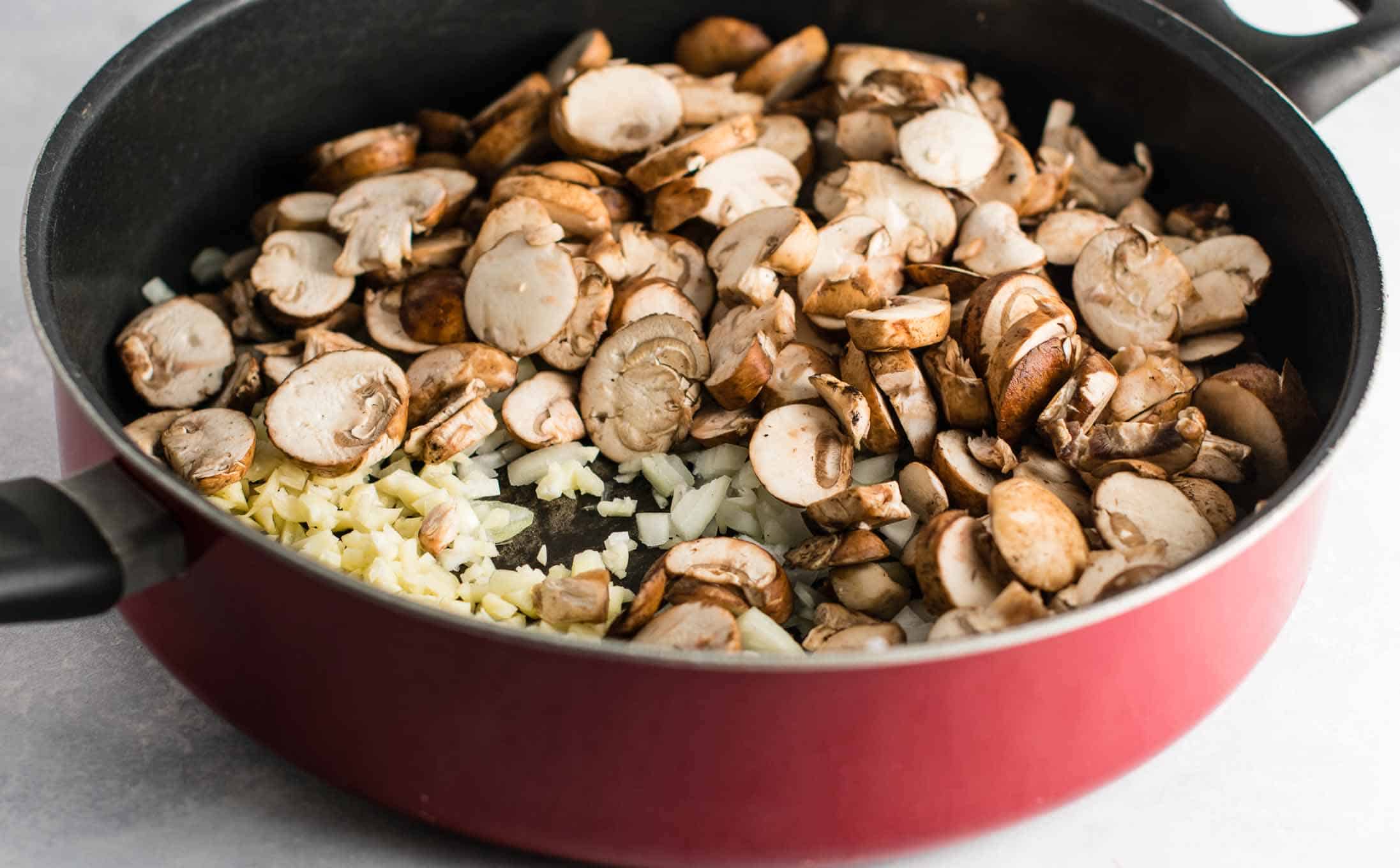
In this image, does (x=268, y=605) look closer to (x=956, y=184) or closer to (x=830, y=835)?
→ (x=830, y=835)

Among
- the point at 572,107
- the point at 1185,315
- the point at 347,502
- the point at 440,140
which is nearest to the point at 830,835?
the point at 347,502

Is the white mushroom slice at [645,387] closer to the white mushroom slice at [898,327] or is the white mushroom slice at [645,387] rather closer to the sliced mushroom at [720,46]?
the white mushroom slice at [898,327]

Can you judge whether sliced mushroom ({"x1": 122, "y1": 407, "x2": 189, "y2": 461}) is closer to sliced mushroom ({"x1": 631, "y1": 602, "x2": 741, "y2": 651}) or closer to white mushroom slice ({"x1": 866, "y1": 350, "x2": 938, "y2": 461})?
sliced mushroom ({"x1": 631, "y1": 602, "x2": 741, "y2": 651})

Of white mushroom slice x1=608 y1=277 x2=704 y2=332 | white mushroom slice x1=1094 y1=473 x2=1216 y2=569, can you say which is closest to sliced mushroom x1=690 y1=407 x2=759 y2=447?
white mushroom slice x1=608 y1=277 x2=704 y2=332

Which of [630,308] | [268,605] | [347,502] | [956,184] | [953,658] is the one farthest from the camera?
[956,184]

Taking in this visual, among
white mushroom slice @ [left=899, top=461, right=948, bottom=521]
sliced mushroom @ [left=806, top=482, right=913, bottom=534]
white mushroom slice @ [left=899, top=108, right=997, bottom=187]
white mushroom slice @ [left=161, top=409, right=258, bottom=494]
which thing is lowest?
white mushroom slice @ [left=899, top=461, right=948, bottom=521]

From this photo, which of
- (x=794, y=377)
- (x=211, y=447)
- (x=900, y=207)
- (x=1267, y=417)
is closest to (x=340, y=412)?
(x=211, y=447)
